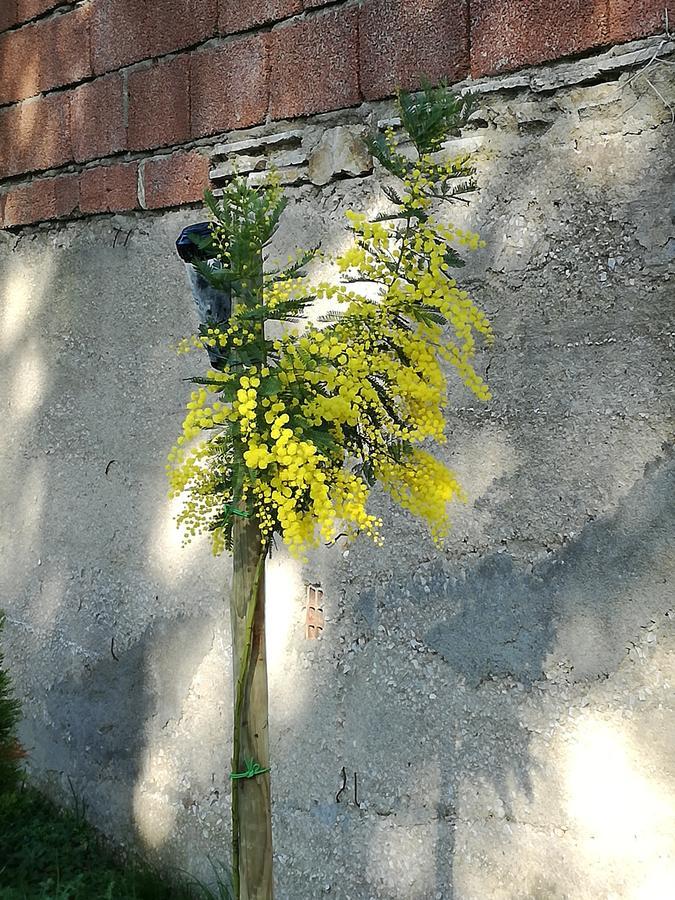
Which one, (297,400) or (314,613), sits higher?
(314,613)

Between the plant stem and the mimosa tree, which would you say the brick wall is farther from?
the plant stem

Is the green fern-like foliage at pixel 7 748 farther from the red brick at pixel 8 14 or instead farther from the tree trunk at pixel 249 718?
the red brick at pixel 8 14

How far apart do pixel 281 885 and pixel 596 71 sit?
2.12 meters

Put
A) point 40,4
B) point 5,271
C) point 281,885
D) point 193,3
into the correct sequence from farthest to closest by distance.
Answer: point 5,271
point 40,4
point 193,3
point 281,885

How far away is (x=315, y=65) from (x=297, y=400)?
137 centimetres

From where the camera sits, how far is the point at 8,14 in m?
2.84

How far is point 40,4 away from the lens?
→ 2.74 metres

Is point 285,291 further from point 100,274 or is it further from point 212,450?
point 100,274

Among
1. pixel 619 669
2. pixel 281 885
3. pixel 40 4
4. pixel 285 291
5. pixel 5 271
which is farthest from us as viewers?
pixel 5 271

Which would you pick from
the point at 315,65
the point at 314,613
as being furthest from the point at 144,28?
the point at 314,613

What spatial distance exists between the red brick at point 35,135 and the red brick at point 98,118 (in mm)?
52

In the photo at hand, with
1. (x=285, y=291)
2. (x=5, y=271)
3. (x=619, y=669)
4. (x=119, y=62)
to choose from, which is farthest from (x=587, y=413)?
A: (x=5, y=271)

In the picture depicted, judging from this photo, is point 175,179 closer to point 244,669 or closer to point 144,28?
point 144,28

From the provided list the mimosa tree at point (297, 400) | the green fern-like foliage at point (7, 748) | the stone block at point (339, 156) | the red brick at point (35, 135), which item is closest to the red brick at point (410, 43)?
the stone block at point (339, 156)
